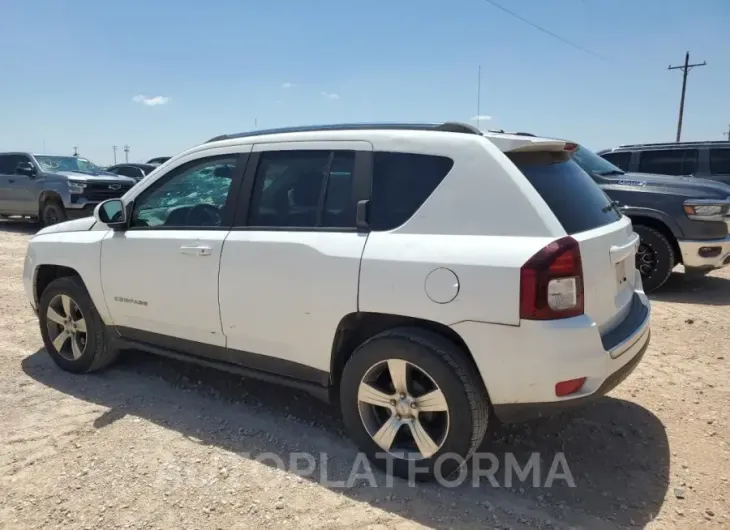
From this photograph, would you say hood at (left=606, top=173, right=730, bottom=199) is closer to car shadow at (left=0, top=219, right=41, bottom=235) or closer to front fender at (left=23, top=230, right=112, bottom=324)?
front fender at (left=23, top=230, right=112, bottom=324)

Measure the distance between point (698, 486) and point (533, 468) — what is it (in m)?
0.82

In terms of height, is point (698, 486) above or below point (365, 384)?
below

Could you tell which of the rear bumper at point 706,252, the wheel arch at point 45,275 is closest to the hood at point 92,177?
the wheel arch at point 45,275

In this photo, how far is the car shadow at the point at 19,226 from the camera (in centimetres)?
1397

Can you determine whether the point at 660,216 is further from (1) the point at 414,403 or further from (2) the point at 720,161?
(1) the point at 414,403

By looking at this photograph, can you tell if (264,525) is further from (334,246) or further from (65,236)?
(65,236)

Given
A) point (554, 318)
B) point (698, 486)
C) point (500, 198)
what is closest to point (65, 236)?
point (500, 198)

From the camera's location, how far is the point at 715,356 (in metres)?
4.80

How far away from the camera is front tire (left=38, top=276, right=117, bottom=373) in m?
4.20

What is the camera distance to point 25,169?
13289 mm

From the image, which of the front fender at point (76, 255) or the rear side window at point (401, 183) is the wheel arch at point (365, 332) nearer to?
the rear side window at point (401, 183)

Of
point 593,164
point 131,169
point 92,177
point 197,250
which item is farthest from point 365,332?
point 131,169

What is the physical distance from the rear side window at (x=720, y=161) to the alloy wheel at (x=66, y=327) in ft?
33.6

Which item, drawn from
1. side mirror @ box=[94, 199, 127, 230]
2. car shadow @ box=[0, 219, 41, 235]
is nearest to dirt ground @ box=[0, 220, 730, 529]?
side mirror @ box=[94, 199, 127, 230]
